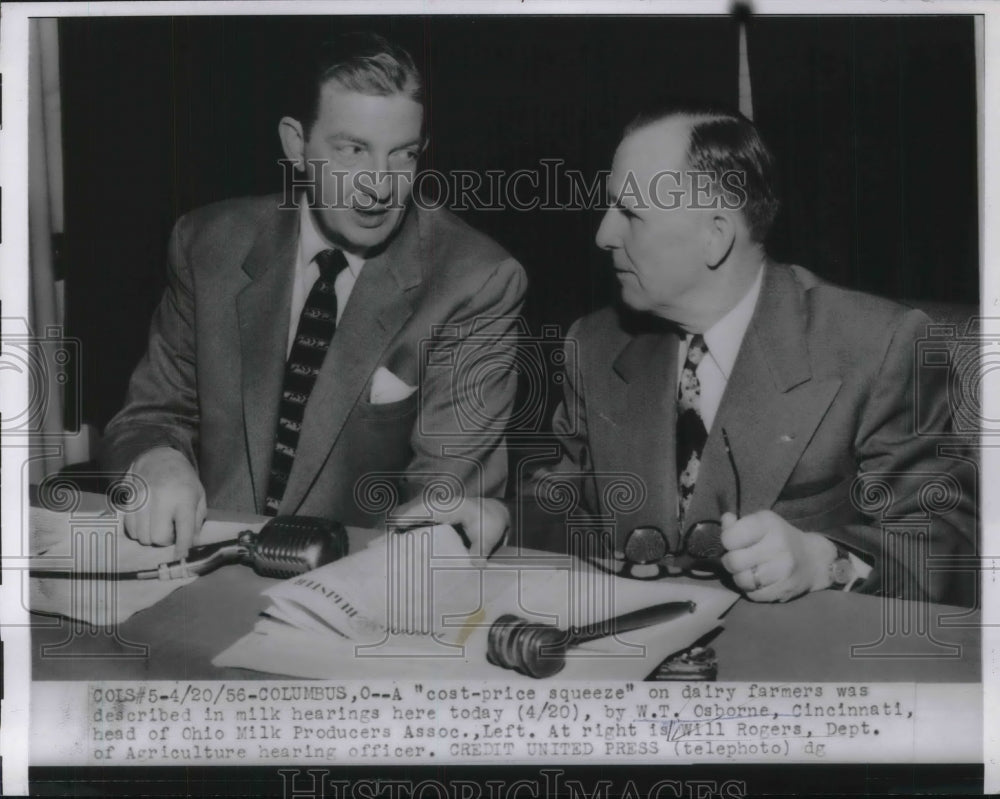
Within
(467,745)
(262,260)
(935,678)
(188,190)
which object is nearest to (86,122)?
(188,190)

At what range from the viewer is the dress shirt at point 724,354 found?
2902mm

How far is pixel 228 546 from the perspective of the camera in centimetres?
293

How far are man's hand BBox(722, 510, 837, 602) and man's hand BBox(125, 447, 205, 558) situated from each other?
4.60 ft

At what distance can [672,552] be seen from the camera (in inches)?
114

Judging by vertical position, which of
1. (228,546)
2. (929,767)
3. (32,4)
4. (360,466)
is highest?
(32,4)

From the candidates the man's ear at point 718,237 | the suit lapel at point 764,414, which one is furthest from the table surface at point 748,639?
the man's ear at point 718,237

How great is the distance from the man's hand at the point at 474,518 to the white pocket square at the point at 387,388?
0.28 metres

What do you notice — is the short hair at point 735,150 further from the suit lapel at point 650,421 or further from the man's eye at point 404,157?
the man's eye at point 404,157

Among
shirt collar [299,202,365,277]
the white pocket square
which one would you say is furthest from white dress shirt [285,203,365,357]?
the white pocket square

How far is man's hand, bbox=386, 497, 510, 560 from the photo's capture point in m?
2.92

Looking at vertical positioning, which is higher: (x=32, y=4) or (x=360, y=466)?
(x=32, y=4)

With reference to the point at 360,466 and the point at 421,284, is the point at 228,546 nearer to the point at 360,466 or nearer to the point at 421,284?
the point at 360,466

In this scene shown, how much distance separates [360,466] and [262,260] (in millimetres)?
615

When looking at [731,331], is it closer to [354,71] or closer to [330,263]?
[330,263]
